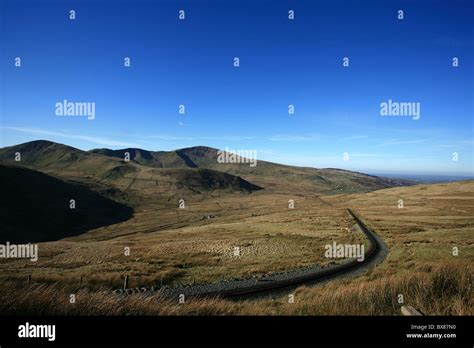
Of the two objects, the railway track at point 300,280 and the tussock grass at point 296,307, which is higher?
the tussock grass at point 296,307

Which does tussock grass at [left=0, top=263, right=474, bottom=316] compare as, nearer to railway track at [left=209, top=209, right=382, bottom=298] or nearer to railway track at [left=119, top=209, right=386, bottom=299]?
railway track at [left=209, top=209, right=382, bottom=298]

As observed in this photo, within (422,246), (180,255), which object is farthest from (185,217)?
(422,246)

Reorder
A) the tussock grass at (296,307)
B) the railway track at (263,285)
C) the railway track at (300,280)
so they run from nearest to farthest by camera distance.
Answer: the tussock grass at (296,307) < the railway track at (263,285) < the railway track at (300,280)

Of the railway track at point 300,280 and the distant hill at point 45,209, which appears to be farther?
the distant hill at point 45,209

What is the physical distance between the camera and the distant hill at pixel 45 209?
339 ft

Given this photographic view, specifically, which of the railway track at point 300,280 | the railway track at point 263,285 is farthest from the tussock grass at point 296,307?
the railway track at point 263,285

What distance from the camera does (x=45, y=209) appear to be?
12675cm

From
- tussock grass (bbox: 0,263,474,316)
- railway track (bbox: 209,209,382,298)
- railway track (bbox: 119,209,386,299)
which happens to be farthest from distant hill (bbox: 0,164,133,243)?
tussock grass (bbox: 0,263,474,316)

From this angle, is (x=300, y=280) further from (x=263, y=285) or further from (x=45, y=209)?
(x=45, y=209)

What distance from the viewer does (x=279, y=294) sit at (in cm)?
1970

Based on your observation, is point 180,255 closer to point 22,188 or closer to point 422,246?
point 422,246

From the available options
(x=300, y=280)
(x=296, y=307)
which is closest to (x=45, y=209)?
(x=300, y=280)

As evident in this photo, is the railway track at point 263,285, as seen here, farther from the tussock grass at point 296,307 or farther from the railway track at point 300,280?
the tussock grass at point 296,307

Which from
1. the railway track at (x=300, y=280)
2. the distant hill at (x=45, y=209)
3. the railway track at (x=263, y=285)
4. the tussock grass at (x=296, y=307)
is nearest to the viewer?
the tussock grass at (x=296, y=307)
